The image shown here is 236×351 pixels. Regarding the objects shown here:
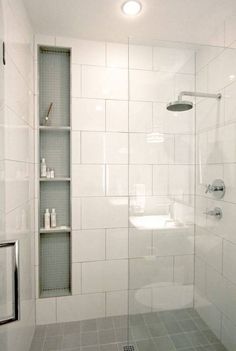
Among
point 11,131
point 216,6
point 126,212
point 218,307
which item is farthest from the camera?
point 126,212

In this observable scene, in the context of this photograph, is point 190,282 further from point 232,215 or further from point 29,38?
point 29,38

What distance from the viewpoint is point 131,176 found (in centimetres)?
172

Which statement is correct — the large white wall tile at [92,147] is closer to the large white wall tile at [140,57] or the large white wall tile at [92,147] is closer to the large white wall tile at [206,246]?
the large white wall tile at [140,57]

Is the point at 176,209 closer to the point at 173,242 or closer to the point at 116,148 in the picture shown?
the point at 173,242

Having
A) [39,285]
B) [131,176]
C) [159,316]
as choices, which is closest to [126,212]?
[131,176]

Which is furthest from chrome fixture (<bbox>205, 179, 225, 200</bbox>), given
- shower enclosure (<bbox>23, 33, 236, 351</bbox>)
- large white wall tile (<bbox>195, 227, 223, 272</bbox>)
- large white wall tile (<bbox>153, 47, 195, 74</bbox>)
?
large white wall tile (<bbox>153, 47, 195, 74</bbox>)

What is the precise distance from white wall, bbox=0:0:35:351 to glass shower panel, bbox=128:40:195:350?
2.47 ft

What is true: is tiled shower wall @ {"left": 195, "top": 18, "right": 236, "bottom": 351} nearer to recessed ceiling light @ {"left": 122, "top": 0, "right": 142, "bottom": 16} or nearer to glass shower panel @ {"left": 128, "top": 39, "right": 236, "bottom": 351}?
glass shower panel @ {"left": 128, "top": 39, "right": 236, "bottom": 351}

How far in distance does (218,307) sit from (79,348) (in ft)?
3.43

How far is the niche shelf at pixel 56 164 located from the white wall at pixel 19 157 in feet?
0.56

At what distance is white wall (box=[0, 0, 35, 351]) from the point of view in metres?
1.17

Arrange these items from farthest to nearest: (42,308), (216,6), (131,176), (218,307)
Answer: (42,308) < (131,176) < (218,307) < (216,6)

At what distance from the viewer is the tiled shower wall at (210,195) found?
150cm

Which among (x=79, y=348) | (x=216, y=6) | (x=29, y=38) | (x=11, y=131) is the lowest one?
(x=79, y=348)
